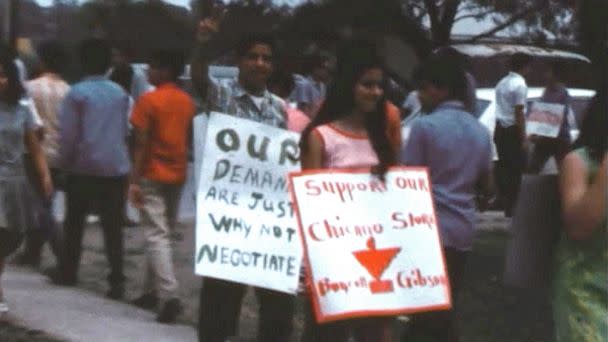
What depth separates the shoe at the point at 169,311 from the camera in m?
9.97

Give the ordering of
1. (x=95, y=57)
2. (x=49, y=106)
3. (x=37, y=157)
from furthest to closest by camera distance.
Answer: (x=49, y=106) < (x=95, y=57) < (x=37, y=157)

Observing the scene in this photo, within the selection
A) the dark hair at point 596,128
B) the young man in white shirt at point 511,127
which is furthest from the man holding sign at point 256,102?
the young man in white shirt at point 511,127

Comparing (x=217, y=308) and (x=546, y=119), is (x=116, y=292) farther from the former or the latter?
(x=546, y=119)

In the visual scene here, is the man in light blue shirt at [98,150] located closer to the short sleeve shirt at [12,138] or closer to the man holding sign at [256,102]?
the short sleeve shirt at [12,138]

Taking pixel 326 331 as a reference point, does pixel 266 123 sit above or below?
above

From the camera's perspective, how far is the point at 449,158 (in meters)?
7.61

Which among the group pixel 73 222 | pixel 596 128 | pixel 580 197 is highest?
pixel 596 128

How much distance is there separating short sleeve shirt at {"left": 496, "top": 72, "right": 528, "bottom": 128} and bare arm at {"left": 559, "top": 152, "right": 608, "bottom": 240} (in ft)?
39.5

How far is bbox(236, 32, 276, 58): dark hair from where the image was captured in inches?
294

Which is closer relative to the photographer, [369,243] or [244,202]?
[369,243]

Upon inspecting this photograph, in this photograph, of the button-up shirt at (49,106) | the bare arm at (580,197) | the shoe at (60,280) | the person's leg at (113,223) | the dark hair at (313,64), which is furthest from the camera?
the dark hair at (313,64)

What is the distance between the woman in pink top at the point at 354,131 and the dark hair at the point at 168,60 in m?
3.34

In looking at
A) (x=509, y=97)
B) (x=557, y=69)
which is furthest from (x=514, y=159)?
(x=557, y=69)

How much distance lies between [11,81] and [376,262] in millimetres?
3762
